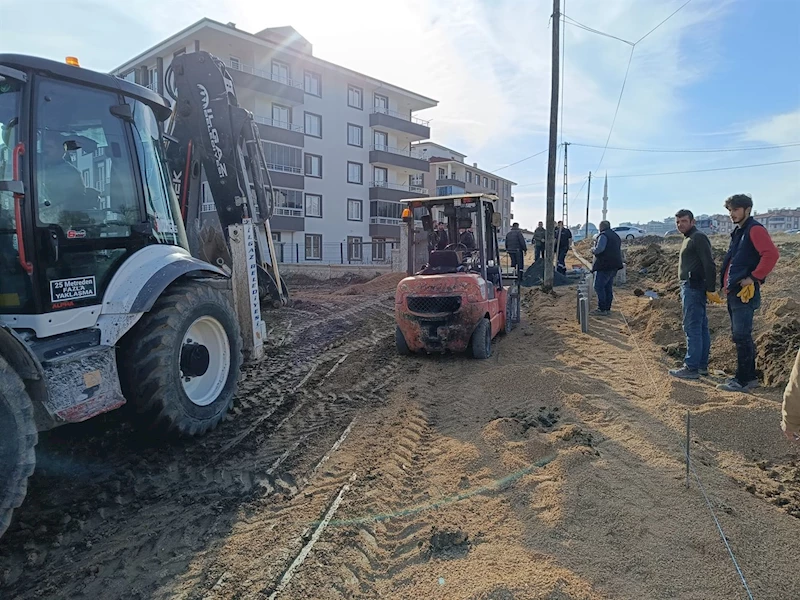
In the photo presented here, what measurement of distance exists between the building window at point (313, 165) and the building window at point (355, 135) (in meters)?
3.12

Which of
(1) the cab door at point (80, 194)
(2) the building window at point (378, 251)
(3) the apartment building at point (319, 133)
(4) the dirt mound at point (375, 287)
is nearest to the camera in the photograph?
(1) the cab door at point (80, 194)

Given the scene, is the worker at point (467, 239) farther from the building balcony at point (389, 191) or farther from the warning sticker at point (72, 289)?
the building balcony at point (389, 191)

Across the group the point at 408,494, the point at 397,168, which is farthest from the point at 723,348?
the point at 397,168

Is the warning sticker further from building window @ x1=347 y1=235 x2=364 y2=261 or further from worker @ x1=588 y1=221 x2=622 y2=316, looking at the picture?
building window @ x1=347 y1=235 x2=364 y2=261

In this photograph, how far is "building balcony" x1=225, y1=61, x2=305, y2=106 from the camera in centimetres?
2778

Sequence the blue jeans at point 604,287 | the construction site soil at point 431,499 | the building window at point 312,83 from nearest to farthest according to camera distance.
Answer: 1. the construction site soil at point 431,499
2. the blue jeans at point 604,287
3. the building window at point 312,83

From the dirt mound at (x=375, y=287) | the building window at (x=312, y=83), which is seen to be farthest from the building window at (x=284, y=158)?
the dirt mound at (x=375, y=287)

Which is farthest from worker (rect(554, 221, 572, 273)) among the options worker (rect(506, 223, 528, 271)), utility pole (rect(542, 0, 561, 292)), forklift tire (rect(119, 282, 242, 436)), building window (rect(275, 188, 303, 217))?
building window (rect(275, 188, 303, 217))

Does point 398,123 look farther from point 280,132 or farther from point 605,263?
point 605,263

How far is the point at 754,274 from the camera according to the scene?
5.29m

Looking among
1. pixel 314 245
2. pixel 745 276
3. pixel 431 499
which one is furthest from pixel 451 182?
pixel 431 499

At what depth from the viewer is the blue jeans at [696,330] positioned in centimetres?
610

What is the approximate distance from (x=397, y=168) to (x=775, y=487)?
37.3 m

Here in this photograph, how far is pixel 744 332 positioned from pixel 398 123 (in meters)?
35.0
